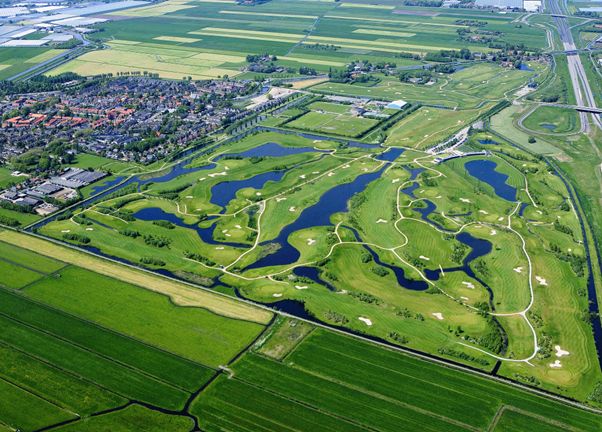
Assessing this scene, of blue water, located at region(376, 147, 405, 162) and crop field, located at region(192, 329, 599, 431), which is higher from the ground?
blue water, located at region(376, 147, 405, 162)

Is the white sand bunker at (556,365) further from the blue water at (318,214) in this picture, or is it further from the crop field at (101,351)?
the blue water at (318,214)

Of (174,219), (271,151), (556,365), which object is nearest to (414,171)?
(271,151)

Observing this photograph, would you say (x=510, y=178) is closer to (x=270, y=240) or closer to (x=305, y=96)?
(x=270, y=240)

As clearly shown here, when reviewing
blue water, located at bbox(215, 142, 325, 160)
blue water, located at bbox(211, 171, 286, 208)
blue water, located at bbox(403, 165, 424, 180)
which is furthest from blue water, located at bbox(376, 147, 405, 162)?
blue water, located at bbox(211, 171, 286, 208)

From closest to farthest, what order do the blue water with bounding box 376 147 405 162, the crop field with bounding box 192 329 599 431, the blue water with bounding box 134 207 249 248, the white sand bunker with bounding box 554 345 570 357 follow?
Result: the crop field with bounding box 192 329 599 431 → the white sand bunker with bounding box 554 345 570 357 → the blue water with bounding box 134 207 249 248 → the blue water with bounding box 376 147 405 162

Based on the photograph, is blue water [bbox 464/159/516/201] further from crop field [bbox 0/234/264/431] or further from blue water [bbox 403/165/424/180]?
crop field [bbox 0/234/264/431]

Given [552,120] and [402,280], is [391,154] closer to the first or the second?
[552,120]

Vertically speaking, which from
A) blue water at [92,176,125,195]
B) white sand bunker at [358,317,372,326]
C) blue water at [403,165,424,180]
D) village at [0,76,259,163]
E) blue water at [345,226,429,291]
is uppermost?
village at [0,76,259,163]

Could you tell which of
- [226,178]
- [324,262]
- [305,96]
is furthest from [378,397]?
[305,96]
